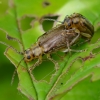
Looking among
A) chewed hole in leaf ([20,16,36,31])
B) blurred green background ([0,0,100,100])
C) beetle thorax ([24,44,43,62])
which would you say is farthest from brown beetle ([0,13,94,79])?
chewed hole in leaf ([20,16,36,31])

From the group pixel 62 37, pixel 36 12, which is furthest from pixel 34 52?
pixel 36 12

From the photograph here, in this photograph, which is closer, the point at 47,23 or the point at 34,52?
the point at 34,52

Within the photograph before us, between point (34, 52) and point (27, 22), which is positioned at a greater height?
point (27, 22)

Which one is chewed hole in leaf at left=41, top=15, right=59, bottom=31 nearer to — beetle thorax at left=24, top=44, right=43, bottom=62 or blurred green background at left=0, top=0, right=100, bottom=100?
blurred green background at left=0, top=0, right=100, bottom=100

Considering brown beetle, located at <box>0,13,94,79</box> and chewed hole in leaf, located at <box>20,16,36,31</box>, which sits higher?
chewed hole in leaf, located at <box>20,16,36,31</box>

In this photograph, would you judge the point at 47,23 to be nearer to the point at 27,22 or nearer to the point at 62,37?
the point at 27,22

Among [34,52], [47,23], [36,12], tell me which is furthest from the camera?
[36,12]

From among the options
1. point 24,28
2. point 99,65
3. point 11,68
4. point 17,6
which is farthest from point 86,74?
point 17,6

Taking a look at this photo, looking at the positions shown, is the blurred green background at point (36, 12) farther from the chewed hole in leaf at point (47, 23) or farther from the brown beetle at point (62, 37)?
the brown beetle at point (62, 37)

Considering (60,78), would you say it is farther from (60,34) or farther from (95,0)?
(95,0)
